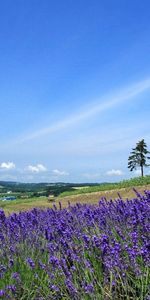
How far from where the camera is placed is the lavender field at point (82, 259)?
9.48 feet

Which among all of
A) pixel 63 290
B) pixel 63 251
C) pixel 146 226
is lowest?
pixel 63 290

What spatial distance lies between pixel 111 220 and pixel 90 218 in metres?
0.23

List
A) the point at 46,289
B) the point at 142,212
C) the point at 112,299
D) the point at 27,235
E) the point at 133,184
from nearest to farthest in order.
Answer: the point at 112,299
the point at 46,289
the point at 142,212
the point at 27,235
the point at 133,184

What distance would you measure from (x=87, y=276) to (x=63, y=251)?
644 mm

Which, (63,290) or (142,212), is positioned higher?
(142,212)

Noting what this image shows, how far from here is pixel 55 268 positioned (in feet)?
10.6

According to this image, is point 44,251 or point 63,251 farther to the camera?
point 44,251

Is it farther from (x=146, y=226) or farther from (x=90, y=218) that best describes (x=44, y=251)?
(x=146, y=226)

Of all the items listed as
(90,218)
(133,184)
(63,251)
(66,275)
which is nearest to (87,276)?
(66,275)

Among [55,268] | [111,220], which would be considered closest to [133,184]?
[111,220]

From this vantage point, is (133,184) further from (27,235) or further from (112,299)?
(112,299)

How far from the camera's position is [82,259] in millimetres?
3273

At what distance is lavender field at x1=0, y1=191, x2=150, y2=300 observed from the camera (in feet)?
9.48

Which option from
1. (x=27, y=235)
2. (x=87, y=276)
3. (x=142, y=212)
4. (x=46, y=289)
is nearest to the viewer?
(x=87, y=276)
